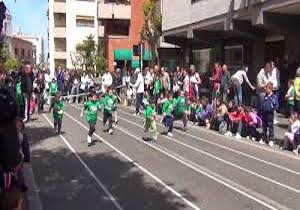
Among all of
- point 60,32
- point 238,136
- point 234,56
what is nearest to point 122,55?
point 60,32

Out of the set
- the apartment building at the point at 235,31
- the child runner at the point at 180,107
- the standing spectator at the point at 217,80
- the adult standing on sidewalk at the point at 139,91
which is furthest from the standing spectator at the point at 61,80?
the child runner at the point at 180,107

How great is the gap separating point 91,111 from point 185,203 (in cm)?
781

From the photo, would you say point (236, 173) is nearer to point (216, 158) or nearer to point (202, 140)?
point (216, 158)

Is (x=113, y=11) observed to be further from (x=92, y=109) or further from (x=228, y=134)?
(x=92, y=109)

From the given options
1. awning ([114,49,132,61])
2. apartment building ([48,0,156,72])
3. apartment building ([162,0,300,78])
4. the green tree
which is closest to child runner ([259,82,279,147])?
apartment building ([162,0,300,78])

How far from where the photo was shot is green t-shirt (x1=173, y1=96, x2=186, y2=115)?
2125 cm

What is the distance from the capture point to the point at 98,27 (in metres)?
68.2

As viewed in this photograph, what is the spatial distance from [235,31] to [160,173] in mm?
14337

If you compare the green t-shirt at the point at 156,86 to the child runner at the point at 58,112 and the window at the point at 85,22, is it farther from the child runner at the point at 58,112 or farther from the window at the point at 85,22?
the window at the point at 85,22

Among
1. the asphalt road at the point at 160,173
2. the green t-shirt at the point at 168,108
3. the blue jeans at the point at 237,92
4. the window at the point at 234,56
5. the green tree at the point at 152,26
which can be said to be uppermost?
the green tree at the point at 152,26

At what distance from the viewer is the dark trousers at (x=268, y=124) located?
17672 mm

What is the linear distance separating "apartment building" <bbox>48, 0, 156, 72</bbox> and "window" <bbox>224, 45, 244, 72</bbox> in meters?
22.6

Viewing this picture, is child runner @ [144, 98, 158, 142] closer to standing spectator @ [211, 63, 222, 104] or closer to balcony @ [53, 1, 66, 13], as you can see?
standing spectator @ [211, 63, 222, 104]

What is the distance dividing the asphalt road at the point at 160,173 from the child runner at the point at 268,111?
0.50 meters
